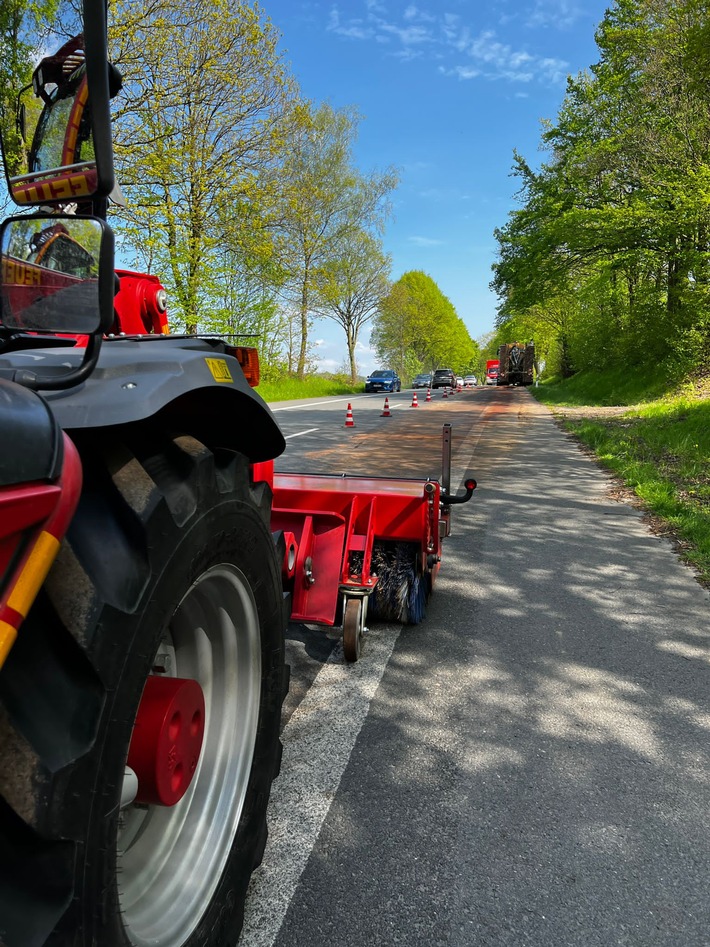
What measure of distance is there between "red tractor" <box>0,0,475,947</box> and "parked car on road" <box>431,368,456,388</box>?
54.2 meters

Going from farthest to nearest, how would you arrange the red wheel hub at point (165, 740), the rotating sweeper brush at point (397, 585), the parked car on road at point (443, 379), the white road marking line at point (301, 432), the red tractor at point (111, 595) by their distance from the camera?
the parked car on road at point (443, 379), the white road marking line at point (301, 432), the rotating sweeper brush at point (397, 585), the red wheel hub at point (165, 740), the red tractor at point (111, 595)

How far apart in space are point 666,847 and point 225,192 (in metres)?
19.0

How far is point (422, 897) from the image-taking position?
1910mm

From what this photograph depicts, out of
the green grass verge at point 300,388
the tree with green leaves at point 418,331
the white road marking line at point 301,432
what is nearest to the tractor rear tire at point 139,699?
the white road marking line at point 301,432

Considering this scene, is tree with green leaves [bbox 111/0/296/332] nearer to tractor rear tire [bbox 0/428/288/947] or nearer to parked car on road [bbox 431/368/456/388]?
tractor rear tire [bbox 0/428/288/947]

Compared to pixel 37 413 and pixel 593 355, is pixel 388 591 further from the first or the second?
pixel 593 355

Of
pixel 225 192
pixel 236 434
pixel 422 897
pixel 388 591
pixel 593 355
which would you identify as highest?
pixel 225 192

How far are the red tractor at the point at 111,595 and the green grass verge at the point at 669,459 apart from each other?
164 inches

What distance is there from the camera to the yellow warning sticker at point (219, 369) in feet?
5.13

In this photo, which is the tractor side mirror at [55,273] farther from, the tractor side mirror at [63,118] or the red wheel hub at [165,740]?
the red wheel hub at [165,740]

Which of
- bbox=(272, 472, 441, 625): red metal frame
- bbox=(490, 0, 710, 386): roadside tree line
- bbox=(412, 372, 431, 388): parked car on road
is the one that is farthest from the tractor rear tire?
bbox=(412, 372, 431, 388): parked car on road

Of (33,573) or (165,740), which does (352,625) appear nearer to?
(165,740)

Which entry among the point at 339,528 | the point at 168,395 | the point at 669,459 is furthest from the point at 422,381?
the point at 168,395

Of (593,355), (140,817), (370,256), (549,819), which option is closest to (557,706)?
(549,819)
